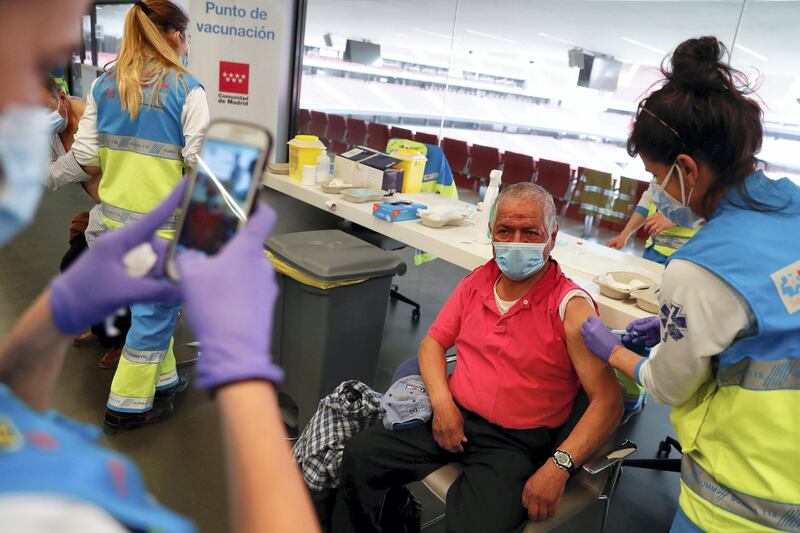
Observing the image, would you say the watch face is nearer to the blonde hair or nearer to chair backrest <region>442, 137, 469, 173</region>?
the blonde hair

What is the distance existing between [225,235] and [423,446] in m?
1.21

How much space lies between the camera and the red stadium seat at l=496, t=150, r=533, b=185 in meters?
7.05

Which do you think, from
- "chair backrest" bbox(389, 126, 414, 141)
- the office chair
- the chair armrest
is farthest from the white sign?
"chair backrest" bbox(389, 126, 414, 141)

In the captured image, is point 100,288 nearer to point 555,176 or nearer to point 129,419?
point 129,419

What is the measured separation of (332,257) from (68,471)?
1.95 m

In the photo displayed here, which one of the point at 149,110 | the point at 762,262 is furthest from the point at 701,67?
the point at 149,110

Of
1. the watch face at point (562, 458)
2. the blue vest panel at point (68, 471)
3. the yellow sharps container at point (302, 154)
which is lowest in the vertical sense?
the watch face at point (562, 458)

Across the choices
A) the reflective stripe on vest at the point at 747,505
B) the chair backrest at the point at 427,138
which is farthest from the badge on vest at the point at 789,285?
the chair backrest at the point at 427,138

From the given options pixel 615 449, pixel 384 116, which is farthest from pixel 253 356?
pixel 384 116

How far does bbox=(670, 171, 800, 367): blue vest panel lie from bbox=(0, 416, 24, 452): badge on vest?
1194 mm

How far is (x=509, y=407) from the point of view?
167cm

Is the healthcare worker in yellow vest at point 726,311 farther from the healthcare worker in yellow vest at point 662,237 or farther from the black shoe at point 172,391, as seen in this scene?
the black shoe at point 172,391

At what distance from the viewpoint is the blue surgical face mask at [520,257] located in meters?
1.71

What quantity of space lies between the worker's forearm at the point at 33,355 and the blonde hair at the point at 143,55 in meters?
1.68
